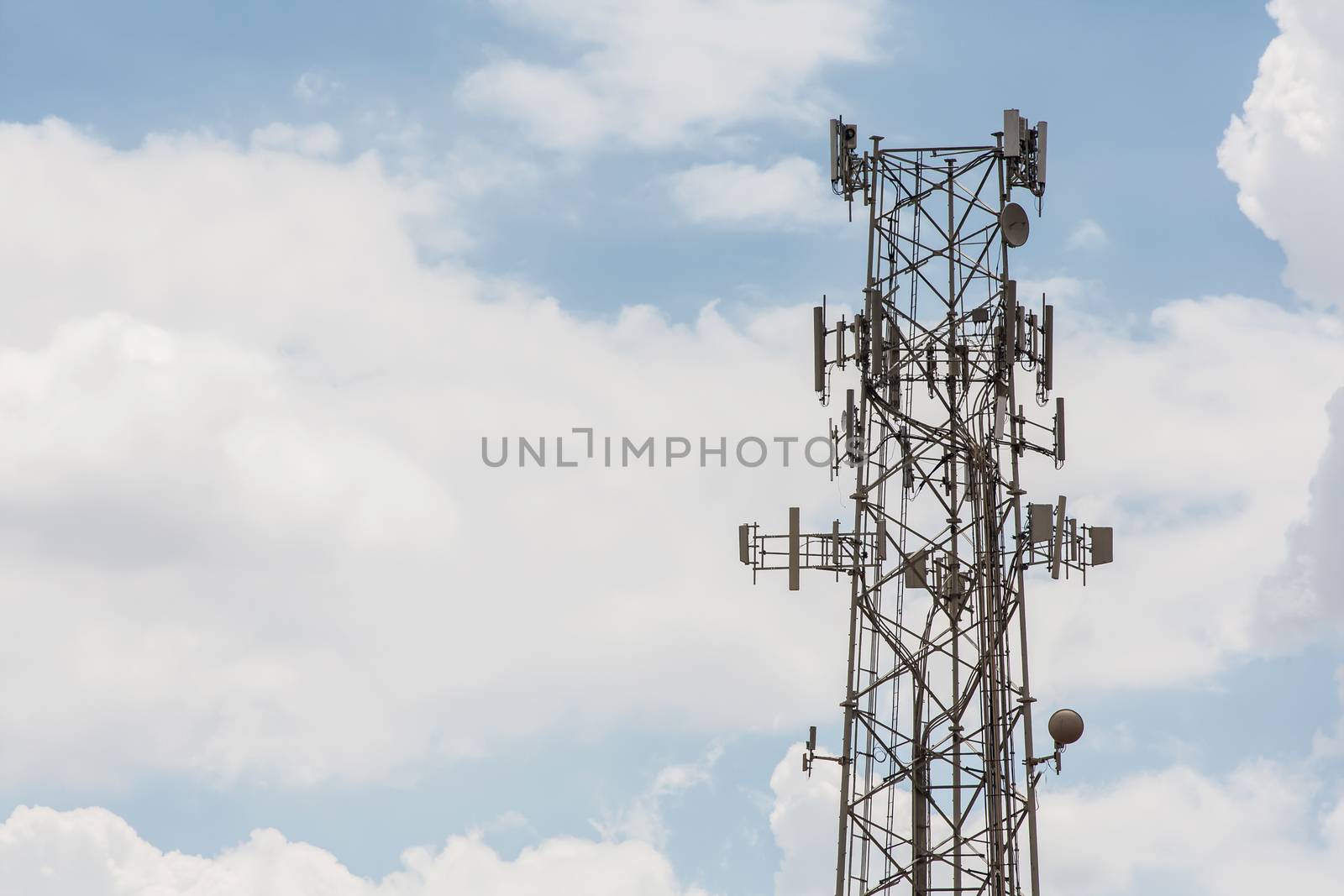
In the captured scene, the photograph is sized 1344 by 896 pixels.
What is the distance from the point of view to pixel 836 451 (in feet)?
149

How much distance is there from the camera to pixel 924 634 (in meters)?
44.5

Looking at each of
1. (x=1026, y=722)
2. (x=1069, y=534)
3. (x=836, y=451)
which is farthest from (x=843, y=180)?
(x=1026, y=722)

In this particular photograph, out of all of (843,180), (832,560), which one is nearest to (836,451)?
(832,560)

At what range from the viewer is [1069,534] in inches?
1784

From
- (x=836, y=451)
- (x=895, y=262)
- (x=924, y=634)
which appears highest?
(x=895, y=262)

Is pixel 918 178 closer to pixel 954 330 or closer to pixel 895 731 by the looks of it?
pixel 954 330

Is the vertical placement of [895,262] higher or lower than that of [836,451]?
higher

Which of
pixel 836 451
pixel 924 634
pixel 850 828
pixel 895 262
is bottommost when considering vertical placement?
pixel 850 828

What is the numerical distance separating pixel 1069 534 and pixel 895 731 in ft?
17.0

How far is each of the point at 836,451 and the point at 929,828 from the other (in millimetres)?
7411

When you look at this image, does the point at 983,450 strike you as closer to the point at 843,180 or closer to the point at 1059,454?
the point at 1059,454

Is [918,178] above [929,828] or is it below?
above

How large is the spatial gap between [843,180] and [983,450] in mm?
6075

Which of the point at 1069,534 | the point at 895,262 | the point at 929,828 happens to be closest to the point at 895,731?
the point at 929,828
